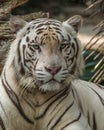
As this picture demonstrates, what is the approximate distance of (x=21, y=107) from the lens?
16.9ft

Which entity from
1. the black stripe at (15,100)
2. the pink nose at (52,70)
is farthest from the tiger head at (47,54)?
the black stripe at (15,100)

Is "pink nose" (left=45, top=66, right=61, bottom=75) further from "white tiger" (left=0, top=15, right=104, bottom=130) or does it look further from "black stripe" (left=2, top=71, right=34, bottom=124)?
"black stripe" (left=2, top=71, right=34, bottom=124)

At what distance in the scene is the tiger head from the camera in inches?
191

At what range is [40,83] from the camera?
4.92 metres

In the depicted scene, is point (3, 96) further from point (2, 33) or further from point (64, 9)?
point (64, 9)

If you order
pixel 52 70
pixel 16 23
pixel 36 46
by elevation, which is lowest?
pixel 52 70

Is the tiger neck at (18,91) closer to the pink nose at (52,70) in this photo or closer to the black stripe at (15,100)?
the black stripe at (15,100)

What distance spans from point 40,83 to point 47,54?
0.21 m

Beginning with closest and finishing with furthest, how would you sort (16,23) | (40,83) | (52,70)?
1. (52,70)
2. (40,83)
3. (16,23)

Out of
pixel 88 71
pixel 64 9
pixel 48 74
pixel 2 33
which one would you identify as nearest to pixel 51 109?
pixel 48 74

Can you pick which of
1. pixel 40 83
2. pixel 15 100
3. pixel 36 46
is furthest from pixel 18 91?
pixel 36 46

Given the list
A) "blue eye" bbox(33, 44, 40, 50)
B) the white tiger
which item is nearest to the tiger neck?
the white tiger

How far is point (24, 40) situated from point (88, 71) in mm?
3532

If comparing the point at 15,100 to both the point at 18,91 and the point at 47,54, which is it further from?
the point at 47,54
